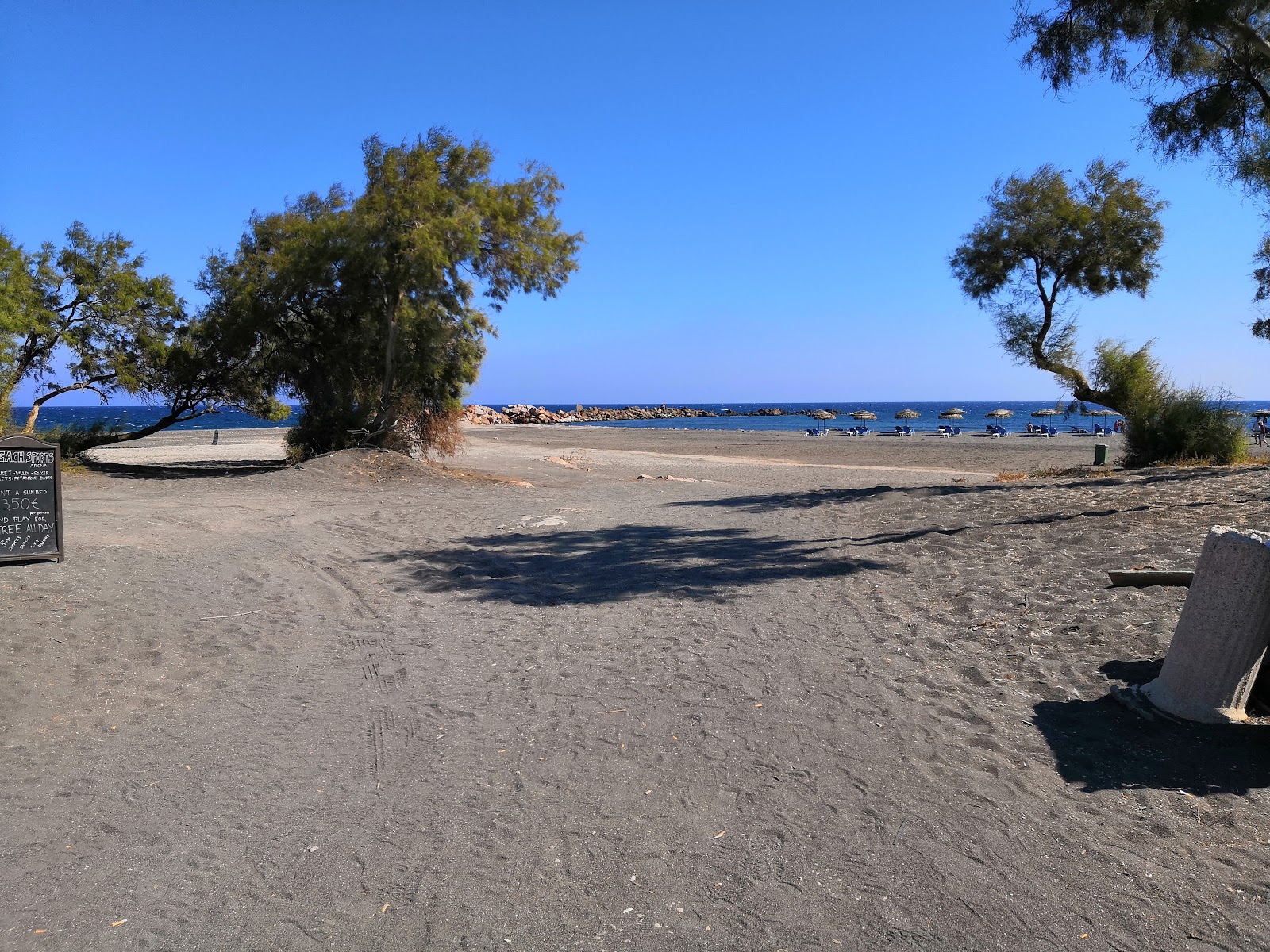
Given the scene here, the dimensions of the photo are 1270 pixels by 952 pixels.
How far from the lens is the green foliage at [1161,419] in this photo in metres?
16.7

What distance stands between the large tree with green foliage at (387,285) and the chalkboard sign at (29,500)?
11044 millimetres

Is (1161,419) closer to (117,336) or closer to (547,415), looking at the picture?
(117,336)

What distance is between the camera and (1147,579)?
751 cm

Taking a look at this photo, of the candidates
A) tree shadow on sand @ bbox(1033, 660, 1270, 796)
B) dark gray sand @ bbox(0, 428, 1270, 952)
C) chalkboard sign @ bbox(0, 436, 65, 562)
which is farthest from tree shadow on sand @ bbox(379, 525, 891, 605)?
tree shadow on sand @ bbox(1033, 660, 1270, 796)

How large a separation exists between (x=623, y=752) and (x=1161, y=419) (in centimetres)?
1675

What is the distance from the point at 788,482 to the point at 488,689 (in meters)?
14.2

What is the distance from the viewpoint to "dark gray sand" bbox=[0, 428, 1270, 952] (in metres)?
3.46

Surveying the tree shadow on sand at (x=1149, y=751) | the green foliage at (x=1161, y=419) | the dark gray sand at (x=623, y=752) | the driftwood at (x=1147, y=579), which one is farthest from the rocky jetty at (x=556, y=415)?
the tree shadow on sand at (x=1149, y=751)

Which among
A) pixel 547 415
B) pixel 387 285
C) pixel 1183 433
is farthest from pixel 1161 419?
pixel 547 415

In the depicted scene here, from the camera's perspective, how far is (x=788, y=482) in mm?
19594

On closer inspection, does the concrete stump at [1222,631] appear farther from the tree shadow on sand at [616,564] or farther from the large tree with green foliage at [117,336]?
the large tree with green foliage at [117,336]

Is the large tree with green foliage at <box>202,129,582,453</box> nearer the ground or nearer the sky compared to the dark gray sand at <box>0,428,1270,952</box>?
nearer the sky

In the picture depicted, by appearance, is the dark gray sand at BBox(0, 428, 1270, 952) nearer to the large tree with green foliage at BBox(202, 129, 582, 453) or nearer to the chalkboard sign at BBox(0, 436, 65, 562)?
the chalkboard sign at BBox(0, 436, 65, 562)

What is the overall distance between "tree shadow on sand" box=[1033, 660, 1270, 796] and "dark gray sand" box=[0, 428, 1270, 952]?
2cm
